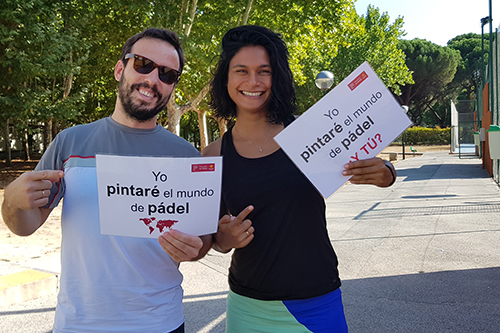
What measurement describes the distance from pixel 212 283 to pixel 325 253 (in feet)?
13.2

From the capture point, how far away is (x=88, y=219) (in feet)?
6.33

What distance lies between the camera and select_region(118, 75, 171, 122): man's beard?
6.95 ft

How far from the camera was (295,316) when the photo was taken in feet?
6.92

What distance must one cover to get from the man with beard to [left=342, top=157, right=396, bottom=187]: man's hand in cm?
71

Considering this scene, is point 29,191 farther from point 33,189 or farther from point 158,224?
point 158,224

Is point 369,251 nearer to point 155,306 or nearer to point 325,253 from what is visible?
point 325,253

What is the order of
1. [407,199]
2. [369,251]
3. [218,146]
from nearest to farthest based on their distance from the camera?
[218,146] < [369,251] < [407,199]

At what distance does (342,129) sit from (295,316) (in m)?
0.86

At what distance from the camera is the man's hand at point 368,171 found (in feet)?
6.77

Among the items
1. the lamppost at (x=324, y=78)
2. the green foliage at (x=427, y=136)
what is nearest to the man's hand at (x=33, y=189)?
the lamppost at (x=324, y=78)

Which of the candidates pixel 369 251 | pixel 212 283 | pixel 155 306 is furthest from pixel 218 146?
pixel 369 251

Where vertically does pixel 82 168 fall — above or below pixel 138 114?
below

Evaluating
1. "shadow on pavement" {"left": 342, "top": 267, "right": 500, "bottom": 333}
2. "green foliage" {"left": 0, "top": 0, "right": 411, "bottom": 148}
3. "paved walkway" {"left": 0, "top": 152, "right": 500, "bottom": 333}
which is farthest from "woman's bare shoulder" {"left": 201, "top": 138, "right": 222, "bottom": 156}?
"green foliage" {"left": 0, "top": 0, "right": 411, "bottom": 148}

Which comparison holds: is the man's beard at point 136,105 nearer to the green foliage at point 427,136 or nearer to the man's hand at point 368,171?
the man's hand at point 368,171
